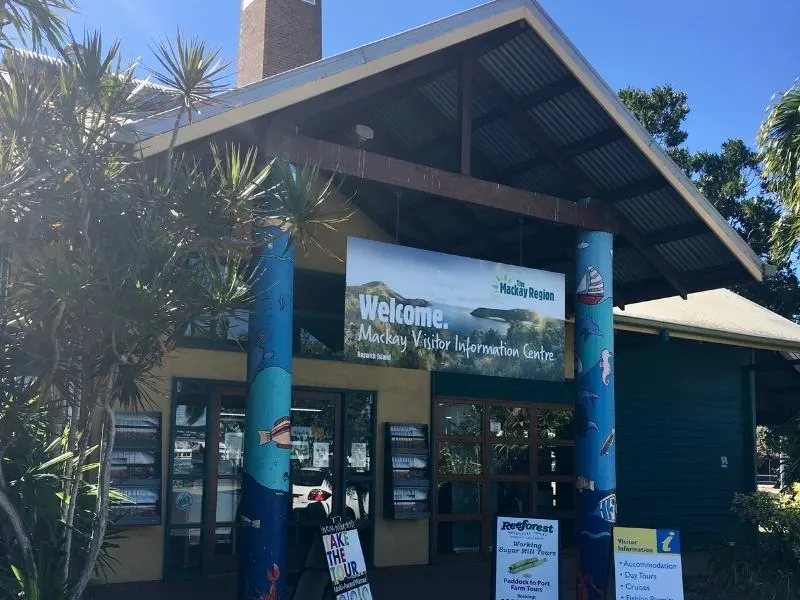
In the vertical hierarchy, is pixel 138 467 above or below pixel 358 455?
below

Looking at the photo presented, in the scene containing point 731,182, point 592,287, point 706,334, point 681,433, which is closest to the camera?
point 592,287

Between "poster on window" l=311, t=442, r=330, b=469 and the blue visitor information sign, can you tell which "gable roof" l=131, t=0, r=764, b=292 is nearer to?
the blue visitor information sign

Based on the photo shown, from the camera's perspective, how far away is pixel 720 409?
48.6 ft

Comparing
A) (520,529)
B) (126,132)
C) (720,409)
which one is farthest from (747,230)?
(126,132)

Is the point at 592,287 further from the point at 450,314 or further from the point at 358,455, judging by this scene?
the point at 358,455

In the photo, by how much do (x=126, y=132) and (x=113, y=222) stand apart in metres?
0.74

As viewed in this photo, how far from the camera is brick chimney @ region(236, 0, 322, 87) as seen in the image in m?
18.2

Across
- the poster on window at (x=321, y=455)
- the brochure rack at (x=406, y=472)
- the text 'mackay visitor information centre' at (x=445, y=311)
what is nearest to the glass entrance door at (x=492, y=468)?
the text 'mackay visitor information centre' at (x=445, y=311)

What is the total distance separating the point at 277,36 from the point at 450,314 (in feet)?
39.9

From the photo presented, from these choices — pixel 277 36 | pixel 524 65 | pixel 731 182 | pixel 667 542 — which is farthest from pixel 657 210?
pixel 731 182

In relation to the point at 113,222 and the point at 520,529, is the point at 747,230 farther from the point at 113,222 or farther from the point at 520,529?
the point at 113,222

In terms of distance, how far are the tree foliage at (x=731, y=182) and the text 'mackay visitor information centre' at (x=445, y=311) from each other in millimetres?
18410

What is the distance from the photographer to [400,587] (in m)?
9.57

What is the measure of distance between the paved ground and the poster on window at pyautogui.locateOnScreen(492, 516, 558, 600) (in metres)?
1.89
